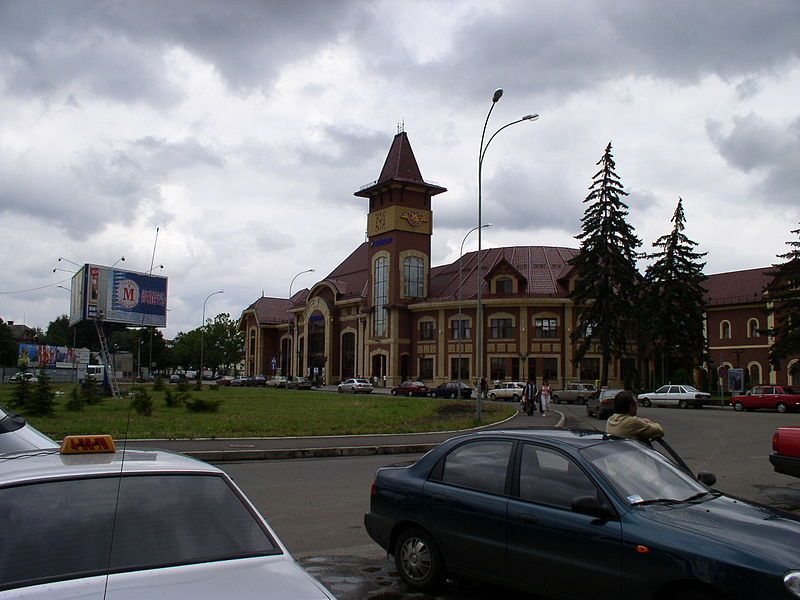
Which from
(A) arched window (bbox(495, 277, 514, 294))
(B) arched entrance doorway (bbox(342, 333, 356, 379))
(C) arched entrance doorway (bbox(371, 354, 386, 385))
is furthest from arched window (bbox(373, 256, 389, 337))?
(A) arched window (bbox(495, 277, 514, 294))

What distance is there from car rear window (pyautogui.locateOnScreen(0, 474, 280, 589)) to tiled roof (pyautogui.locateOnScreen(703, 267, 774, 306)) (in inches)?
2736

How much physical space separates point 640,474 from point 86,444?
4.02 m

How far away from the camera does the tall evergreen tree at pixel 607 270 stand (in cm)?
5503

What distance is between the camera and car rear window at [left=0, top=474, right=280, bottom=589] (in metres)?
3.19

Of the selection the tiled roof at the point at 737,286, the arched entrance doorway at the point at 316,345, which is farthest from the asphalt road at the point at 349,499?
the arched entrance doorway at the point at 316,345

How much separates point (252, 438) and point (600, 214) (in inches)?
1697

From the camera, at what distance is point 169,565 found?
3322 millimetres

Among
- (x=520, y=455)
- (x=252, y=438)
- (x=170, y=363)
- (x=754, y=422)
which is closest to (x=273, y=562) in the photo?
(x=520, y=455)

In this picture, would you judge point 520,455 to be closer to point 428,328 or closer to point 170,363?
point 428,328

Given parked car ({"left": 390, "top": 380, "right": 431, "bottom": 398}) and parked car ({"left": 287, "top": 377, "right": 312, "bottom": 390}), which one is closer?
parked car ({"left": 390, "top": 380, "right": 431, "bottom": 398})

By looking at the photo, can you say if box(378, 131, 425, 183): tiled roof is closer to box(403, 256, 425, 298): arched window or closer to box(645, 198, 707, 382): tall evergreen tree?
box(403, 256, 425, 298): arched window

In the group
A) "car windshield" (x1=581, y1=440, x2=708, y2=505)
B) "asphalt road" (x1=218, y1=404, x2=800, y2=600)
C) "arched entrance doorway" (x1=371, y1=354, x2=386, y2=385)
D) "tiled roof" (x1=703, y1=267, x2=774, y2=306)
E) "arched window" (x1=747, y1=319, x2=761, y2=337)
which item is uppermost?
"tiled roof" (x1=703, y1=267, x2=774, y2=306)

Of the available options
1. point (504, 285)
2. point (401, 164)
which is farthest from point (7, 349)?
point (504, 285)

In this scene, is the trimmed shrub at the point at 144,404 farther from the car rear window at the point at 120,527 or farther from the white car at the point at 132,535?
the car rear window at the point at 120,527
